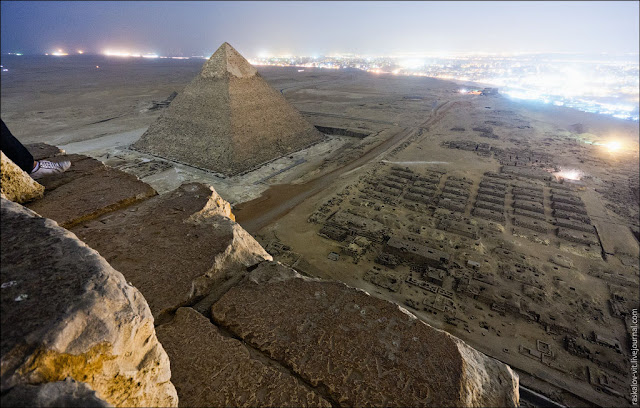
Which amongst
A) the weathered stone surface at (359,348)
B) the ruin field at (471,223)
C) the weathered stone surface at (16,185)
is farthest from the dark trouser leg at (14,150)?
the ruin field at (471,223)

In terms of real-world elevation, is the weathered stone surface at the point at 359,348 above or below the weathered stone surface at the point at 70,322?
below

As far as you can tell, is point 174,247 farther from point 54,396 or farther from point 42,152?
point 42,152

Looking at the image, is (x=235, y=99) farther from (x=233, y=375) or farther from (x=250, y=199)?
(x=233, y=375)

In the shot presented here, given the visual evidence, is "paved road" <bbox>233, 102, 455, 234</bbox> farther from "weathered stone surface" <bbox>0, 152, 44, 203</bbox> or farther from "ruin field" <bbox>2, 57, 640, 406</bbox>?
"weathered stone surface" <bbox>0, 152, 44, 203</bbox>

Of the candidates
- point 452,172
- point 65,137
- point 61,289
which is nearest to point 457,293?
point 61,289

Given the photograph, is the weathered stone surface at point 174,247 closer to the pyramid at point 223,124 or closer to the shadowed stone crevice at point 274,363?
the shadowed stone crevice at point 274,363

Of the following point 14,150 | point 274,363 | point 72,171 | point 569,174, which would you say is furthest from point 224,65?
point 569,174
